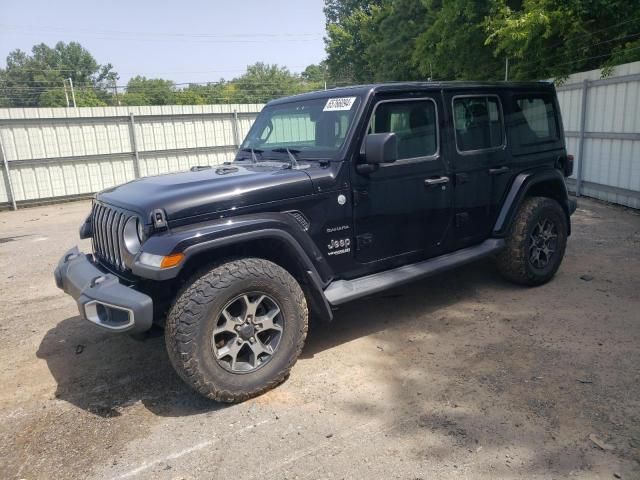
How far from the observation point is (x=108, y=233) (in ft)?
11.9

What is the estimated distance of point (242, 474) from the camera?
2.69 metres

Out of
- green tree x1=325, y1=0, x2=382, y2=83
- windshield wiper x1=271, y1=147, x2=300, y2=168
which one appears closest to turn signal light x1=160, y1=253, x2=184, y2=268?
windshield wiper x1=271, y1=147, x2=300, y2=168

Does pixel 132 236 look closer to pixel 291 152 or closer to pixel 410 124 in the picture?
pixel 291 152

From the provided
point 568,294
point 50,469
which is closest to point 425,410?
point 50,469

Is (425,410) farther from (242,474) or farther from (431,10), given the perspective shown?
(431,10)

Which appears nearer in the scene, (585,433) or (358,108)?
(585,433)

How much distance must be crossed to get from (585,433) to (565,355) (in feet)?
3.27

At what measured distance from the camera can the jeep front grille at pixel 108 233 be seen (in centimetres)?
344

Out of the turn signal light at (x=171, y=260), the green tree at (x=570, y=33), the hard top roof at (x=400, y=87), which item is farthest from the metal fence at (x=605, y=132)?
the turn signal light at (x=171, y=260)

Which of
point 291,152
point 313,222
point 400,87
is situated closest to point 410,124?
point 400,87

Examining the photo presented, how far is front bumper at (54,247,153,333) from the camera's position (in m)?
3.02

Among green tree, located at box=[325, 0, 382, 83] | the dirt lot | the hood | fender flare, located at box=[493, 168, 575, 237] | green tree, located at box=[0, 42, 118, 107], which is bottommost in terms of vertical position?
the dirt lot

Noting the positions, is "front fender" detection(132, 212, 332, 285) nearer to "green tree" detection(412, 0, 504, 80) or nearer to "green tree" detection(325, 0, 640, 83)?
"green tree" detection(325, 0, 640, 83)

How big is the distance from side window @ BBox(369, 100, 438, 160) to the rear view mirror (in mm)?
284
